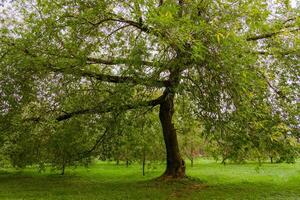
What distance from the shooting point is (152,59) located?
38.2 feet

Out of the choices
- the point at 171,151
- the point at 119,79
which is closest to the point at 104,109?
the point at 119,79

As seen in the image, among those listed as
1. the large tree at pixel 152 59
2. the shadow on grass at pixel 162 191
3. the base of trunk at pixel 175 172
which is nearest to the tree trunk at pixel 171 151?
the base of trunk at pixel 175 172

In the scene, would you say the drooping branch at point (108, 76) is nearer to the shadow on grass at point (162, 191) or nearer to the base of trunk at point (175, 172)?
the shadow on grass at point (162, 191)

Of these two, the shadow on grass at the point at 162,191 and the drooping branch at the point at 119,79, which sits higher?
the drooping branch at the point at 119,79

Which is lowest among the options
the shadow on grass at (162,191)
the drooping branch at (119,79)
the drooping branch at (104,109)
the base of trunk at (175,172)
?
the shadow on grass at (162,191)

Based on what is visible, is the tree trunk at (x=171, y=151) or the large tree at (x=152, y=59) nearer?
the large tree at (x=152, y=59)

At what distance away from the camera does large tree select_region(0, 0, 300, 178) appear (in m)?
9.43

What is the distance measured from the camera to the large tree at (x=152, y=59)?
30.9 feet

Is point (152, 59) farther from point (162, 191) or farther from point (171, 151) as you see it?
point (171, 151)

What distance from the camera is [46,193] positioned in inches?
733

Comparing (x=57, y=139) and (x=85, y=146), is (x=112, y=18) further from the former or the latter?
(x=85, y=146)

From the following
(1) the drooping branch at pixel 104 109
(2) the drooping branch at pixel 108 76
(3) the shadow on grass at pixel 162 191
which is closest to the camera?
(2) the drooping branch at pixel 108 76

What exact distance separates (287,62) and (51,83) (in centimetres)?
939

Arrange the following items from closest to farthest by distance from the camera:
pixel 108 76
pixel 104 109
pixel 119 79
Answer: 1. pixel 119 79
2. pixel 104 109
3. pixel 108 76
